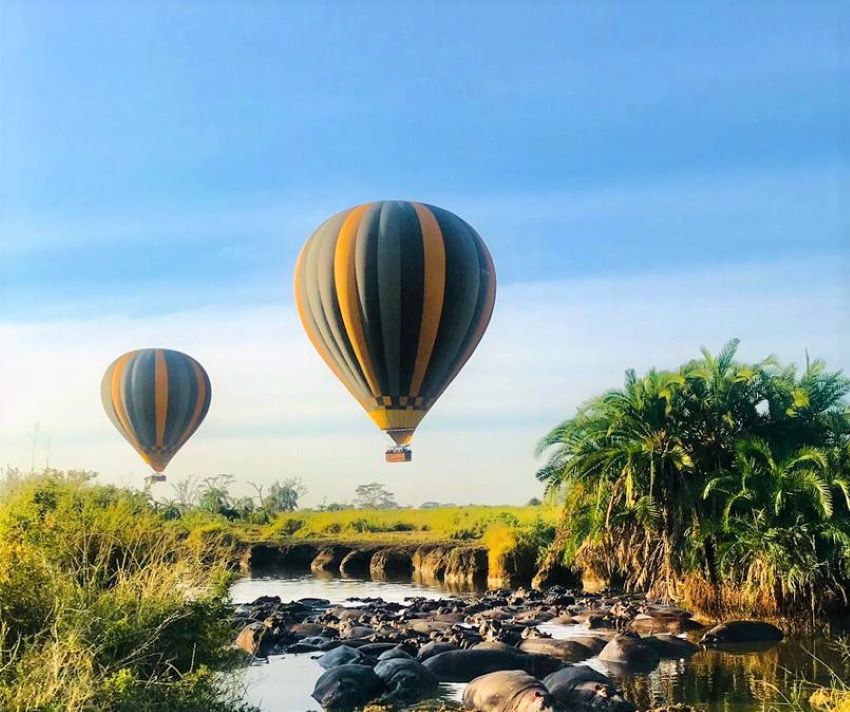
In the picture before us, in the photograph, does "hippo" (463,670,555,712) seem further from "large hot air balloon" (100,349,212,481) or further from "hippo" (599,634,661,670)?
"large hot air balloon" (100,349,212,481)

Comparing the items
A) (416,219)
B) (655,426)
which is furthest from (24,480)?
(416,219)

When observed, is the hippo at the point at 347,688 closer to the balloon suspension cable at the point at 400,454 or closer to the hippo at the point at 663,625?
the hippo at the point at 663,625

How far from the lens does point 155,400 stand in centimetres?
5503

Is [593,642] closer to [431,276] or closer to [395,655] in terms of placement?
[395,655]

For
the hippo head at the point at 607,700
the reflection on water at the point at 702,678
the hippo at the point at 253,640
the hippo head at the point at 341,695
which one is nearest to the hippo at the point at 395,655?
the reflection on water at the point at 702,678

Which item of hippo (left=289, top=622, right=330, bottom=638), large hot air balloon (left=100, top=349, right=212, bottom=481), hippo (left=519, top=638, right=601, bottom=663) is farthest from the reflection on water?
large hot air balloon (left=100, top=349, right=212, bottom=481)

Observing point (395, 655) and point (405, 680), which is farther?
point (395, 655)

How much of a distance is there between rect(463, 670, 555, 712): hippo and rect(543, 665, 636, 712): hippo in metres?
0.46

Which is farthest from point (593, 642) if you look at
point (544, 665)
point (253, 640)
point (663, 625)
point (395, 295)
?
point (395, 295)

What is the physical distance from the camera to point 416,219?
34750mm

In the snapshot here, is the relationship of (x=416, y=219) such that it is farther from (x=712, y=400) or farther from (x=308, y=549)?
(x=308, y=549)

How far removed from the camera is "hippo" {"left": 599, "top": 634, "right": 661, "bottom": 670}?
18.2 meters

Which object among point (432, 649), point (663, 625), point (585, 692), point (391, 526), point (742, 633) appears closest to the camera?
point (585, 692)

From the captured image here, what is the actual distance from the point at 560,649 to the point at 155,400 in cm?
4023
